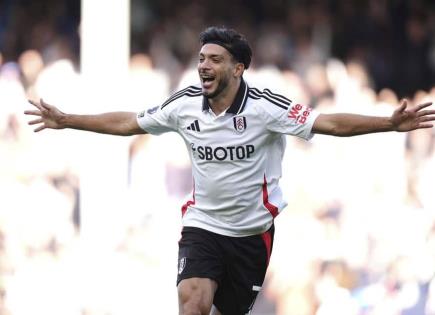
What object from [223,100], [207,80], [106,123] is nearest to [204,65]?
[207,80]

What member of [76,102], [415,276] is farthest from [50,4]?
[415,276]

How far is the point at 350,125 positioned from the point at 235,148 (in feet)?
1.99

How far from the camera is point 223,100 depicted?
6.72 metres

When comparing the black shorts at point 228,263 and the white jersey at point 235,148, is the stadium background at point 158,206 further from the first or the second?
the white jersey at point 235,148

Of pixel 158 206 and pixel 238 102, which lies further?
pixel 158 206

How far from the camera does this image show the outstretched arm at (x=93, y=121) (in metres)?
7.00

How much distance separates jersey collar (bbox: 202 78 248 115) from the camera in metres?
6.68

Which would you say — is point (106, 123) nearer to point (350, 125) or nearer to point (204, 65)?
Result: point (204, 65)

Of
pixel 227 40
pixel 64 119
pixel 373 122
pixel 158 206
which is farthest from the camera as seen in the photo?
pixel 158 206

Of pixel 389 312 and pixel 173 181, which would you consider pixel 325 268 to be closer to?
pixel 389 312

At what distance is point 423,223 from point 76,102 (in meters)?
3.30

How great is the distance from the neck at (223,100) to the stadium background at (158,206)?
3.37 metres

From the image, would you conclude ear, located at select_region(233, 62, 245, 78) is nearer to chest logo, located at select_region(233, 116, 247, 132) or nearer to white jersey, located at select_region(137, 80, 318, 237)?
white jersey, located at select_region(137, 80, 318, 237)

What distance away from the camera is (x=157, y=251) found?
10.6 meters
